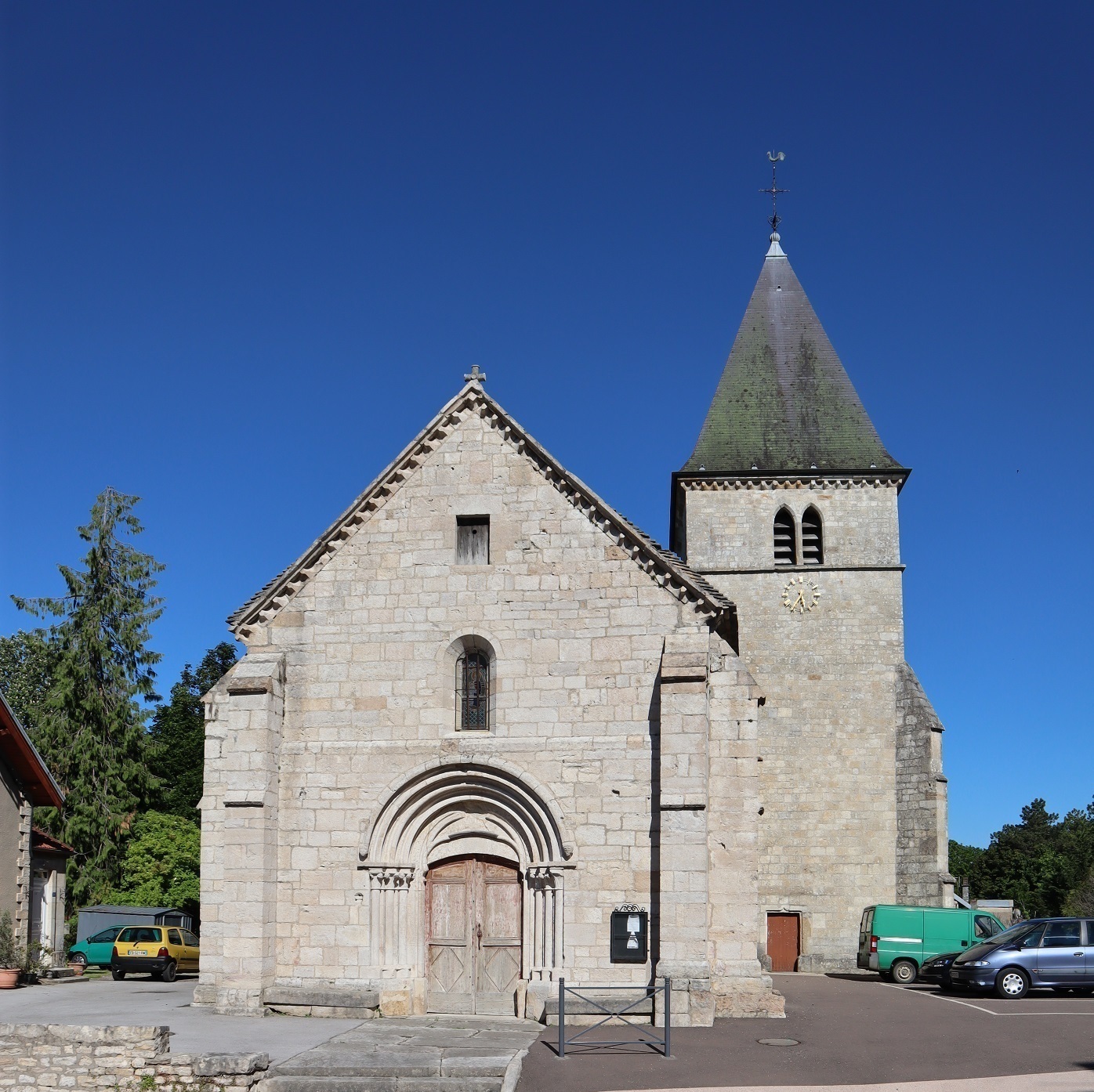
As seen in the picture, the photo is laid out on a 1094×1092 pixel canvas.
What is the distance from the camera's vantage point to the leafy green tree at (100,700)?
137 feet

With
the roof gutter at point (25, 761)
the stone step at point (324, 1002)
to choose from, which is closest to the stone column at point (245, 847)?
the stone step at point (324, 1002)

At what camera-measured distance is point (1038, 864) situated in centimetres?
8194

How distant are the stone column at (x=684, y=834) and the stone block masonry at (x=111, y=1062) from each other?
630cm

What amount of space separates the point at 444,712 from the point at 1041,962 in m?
12.1

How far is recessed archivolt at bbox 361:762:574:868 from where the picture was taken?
64.1 feet

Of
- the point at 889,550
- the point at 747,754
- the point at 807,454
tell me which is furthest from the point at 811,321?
the point at 747,754

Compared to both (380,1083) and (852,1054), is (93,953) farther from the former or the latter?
(852,1054)

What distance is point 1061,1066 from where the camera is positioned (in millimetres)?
15000

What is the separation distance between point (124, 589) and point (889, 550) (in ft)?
87.7

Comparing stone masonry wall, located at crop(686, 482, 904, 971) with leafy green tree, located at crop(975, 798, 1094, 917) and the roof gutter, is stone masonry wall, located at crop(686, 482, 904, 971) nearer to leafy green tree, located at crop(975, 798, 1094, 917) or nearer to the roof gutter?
the roof gutter

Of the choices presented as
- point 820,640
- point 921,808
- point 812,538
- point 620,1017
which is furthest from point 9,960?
point 812,538

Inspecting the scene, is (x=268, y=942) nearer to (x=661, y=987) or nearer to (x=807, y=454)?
(x=661, y=987)

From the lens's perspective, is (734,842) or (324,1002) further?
(734,842)

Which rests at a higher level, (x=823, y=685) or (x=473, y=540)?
(x=473, y=540)
